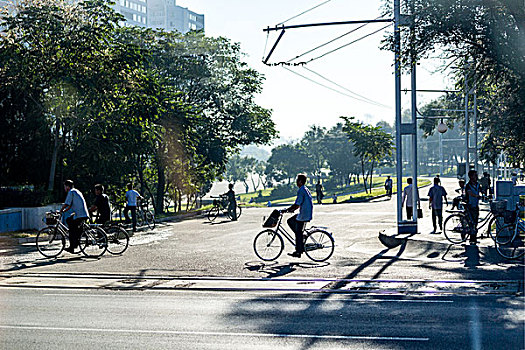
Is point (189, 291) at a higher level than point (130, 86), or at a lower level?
lower

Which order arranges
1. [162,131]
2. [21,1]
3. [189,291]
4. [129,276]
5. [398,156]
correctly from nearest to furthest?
1. [189,291]
2. [129,276]
3. [398,156]
4. [21,1]
5. [162,131]

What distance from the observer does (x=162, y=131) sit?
34.1m

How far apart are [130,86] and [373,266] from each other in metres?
16.5

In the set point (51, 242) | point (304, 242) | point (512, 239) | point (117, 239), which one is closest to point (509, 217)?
point (512, 239)

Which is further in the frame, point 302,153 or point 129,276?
point 302,153

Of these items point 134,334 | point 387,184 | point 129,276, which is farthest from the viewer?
point 387,184

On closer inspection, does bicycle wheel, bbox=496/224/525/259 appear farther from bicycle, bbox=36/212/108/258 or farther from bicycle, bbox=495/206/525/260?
bicycle, bbox=36/212/108/258

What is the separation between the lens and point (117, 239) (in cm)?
1794

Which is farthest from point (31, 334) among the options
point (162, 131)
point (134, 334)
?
point (162, 131)

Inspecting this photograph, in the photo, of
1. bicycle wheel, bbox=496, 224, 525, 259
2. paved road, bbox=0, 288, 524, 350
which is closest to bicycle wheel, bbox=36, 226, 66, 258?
paved road, bbox=0, 288, 524, 350

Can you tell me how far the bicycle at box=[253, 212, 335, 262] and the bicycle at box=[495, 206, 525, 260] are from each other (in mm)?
3906

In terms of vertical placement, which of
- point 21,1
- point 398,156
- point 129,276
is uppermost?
point 21,1

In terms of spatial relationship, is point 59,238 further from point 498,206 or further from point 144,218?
point 498,206

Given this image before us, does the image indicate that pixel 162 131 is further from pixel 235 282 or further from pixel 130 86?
pixel 235 282
